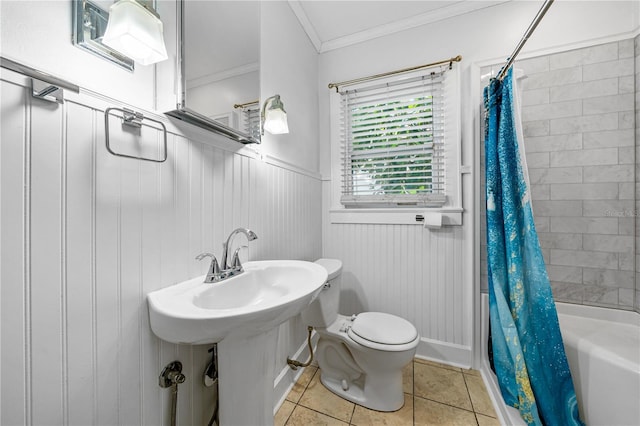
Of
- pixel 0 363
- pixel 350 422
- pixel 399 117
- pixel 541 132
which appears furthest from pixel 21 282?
pixel 541 132

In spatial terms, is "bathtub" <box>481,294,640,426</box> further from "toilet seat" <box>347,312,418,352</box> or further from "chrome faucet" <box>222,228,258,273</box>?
"chrome faucet" <box>222,228,258,273</box>

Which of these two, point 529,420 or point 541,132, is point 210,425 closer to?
point 529,420

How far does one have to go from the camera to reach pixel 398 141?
1794 millimetres

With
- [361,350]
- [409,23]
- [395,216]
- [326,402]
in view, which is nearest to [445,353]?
[361,350]

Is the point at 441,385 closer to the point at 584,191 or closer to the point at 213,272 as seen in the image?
the point at 584,191

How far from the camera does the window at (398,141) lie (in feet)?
5.54

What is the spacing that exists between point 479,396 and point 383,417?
1.95ft

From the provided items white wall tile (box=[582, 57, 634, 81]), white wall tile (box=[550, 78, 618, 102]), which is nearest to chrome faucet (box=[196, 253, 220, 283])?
white wall tile (box=[550, 78, 618, 102])

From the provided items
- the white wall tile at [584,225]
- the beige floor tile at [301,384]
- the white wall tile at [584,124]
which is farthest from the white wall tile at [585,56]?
the beige floor tile at [301,384]

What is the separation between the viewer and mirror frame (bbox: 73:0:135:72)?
60cm

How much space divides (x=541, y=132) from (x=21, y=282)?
7.48 feet

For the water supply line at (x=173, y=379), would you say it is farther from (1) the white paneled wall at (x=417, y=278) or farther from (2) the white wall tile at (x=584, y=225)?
(2) the white wall tile at (x=584, y=225)

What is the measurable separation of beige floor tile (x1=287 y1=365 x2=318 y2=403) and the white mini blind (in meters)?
1.20

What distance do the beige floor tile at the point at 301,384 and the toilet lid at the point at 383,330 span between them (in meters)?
0.48
